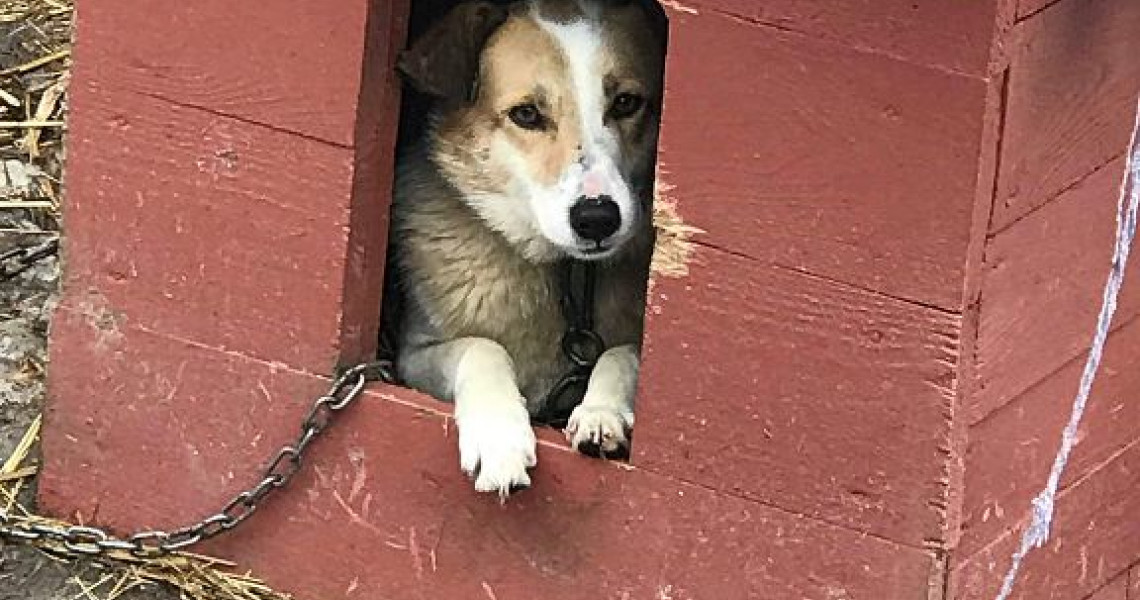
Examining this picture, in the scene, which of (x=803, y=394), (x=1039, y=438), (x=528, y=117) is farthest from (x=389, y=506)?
(x=1039, y=438)

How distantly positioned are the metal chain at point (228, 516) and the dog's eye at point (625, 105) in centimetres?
56

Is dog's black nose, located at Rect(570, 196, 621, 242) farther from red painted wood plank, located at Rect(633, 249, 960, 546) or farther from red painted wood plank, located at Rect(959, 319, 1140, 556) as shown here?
red painted wood plank, located at Rect(959, 319, 1140, 556)

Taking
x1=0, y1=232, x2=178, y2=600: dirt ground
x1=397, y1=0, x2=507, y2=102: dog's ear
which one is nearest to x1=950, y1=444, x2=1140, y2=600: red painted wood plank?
x1=397, y1=0, x2=507, y2=102: dog's ear

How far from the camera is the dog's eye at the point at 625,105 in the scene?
149 inches

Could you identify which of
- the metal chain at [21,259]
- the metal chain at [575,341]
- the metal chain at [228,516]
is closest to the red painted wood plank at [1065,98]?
the metal chain at [575,341]

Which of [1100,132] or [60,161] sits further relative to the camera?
[60,161]

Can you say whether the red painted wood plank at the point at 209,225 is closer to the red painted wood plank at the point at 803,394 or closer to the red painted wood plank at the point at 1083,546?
the red painted wood plank at the point at 803,394

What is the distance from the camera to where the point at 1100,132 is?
337cm

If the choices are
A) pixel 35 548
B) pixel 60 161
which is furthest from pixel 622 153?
pixel 60 161

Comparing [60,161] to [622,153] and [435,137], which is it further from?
[622,153]

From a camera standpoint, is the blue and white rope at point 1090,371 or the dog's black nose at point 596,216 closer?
the blue and white rope at point 1090,371

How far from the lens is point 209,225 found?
3777 mm

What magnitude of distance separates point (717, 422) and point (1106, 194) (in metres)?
0.66

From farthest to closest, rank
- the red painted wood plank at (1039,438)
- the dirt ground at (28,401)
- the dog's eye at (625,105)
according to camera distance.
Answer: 1. the dirt ground at (28,401)
2. the dog's eye at (625,105)
3. the red painted wood plank at (1039,438)
